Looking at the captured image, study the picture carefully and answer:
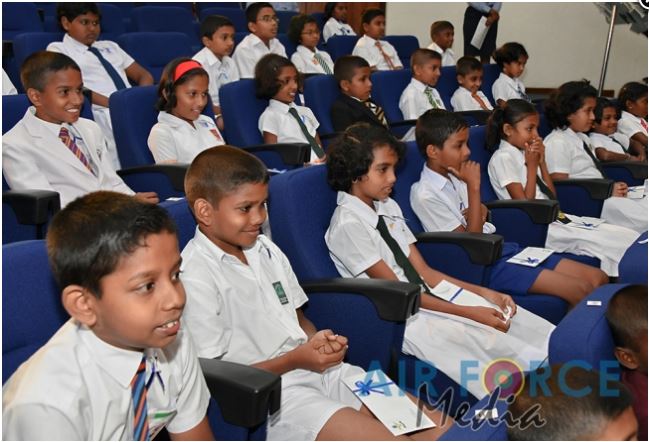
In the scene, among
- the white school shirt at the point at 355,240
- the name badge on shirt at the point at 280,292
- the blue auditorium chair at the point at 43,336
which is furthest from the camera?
the white school shirt at the point at 355,240

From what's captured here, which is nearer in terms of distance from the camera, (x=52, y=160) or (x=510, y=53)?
(x=52, y=160)

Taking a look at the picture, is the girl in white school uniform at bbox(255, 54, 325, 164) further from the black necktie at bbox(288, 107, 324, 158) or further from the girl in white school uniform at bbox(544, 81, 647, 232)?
the girl in white school uniform at bbox(544, 81, 647, 232)

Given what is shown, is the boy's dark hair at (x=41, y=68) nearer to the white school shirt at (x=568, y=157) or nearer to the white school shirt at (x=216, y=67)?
the white school shirt at (x=216, y=67)

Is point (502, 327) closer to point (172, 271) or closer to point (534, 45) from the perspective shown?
point (172, 271)

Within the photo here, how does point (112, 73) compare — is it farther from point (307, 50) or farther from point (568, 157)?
point (568, 157)

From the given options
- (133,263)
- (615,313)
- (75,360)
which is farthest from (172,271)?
(615,313)

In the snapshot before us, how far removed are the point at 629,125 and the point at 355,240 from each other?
297 cm

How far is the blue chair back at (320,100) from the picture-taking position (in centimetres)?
393

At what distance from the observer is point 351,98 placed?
3971mm

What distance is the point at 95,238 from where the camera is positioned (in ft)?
3.94

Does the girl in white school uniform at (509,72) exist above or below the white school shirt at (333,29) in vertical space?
below

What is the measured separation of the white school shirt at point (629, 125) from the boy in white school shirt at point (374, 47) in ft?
6.57

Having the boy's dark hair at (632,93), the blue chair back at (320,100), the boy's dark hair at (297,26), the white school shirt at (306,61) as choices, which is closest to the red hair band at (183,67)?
the blue chair back at (320,100)

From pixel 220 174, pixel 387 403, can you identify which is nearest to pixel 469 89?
pixel 220 174
